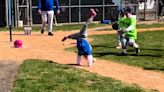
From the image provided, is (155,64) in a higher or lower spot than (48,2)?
lower

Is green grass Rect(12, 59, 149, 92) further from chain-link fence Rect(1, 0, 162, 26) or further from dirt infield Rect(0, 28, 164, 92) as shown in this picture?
chain-link fence Rect(1, 0, 162, 26)

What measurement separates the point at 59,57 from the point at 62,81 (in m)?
3.32

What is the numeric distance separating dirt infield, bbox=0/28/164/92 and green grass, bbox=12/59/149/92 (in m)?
0.43

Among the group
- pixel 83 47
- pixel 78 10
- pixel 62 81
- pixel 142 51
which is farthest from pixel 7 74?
pixel 78 10

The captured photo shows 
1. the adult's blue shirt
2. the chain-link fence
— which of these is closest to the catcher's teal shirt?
the adult's blue shirt

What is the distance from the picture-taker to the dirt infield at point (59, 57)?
32.6 feet

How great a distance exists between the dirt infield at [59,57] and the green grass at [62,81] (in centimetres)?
43

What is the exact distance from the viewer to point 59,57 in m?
12.7

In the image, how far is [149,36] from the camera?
18.5m

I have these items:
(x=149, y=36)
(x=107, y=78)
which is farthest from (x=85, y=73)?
(x=149, y=36)

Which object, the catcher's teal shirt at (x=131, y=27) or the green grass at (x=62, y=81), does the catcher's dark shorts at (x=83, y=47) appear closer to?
the green grass at (x=62, y=81)

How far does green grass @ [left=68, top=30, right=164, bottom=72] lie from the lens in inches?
474

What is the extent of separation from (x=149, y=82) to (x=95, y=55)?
3901mm

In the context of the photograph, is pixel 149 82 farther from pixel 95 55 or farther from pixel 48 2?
pixel 48 2
